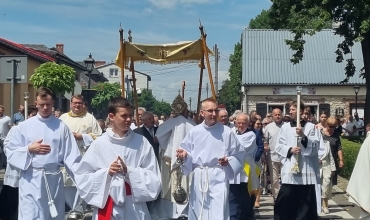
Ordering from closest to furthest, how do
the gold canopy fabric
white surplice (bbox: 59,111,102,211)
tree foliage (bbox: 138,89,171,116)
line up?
white surplice (bbox: 59,111,102,211) → the gold canopy fabric → tree foliage (bbox: 138,89,171,116)

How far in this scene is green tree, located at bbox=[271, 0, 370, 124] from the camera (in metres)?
23.0

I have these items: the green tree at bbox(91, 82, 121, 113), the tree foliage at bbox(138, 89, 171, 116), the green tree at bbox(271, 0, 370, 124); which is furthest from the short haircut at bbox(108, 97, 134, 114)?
the tree foliage at bbox(138, 89, 171, 116)

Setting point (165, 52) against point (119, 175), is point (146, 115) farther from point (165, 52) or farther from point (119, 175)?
point (119, 175)

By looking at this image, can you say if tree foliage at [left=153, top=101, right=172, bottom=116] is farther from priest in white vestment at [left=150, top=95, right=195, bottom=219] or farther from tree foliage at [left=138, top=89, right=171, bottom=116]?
priest in white vestment at [left=150, top=95, right=195, bottom=219]

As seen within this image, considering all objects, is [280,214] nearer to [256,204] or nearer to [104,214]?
[256,204]

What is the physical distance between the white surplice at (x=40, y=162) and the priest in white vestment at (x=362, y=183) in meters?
2.97

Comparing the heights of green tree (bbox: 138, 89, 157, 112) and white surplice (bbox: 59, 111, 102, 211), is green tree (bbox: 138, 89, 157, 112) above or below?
above

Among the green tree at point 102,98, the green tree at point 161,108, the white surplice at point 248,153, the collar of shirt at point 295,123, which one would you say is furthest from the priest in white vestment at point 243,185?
the green tree at point 161,108

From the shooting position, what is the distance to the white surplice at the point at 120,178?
5996 mm

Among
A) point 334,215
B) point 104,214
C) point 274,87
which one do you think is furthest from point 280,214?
point 274,87

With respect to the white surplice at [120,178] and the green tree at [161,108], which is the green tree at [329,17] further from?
the green tree at [161,108]

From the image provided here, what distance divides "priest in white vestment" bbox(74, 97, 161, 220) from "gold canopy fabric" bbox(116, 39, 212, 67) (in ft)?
22.4

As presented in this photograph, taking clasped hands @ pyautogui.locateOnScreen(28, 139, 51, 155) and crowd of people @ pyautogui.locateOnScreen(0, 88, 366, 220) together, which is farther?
clasped hands @ pyautogui.locateOnScreen(28, 139, 51, 155)

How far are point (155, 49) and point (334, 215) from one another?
429 cm
